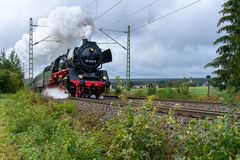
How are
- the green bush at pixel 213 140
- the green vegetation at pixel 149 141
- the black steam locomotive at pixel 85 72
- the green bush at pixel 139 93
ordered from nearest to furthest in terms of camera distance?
the green bush at pixel 213 140 → the green vegetation at pixel 149 141 → the black steam locomotive at pixel 85 72 → the green bush at pixel 139 93

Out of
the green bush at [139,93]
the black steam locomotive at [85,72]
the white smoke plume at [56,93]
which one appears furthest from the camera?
the green bush at [139,93]

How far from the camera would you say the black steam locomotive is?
89.8 ft

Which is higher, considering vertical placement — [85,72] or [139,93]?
[85,72]

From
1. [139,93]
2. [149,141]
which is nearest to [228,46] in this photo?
[139,93]

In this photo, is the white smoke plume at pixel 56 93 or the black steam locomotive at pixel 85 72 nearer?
the black steam locomotive at pixel 85 72

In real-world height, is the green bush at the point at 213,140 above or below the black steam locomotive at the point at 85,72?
below

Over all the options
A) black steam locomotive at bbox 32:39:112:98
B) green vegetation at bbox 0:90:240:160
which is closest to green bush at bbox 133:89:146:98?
black steam locomotive at bbox 32:39:112:98

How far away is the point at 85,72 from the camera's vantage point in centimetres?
2825

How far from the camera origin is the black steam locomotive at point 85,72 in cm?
2738

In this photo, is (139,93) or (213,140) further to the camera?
(139,93)

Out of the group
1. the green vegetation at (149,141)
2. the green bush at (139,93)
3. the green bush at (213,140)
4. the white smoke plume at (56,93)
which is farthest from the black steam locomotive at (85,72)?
the green bush at (213,140)

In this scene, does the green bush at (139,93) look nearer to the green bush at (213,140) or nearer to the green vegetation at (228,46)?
the green vegetation at (228,46)

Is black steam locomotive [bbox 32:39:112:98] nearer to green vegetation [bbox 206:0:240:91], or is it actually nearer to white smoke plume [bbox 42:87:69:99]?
white smoke plume [bbox 42:87:69:99]

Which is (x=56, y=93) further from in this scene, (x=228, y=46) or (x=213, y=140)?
(x=213, y=140)
